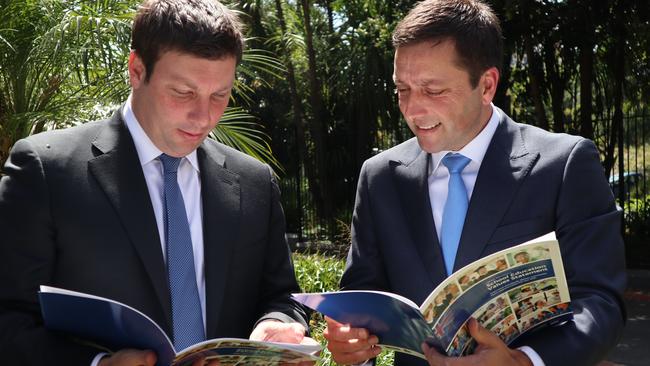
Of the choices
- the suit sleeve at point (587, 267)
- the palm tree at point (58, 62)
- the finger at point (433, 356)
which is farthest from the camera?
the palm tree at point (58, 62)

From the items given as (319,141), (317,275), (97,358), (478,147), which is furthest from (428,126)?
(319,141)

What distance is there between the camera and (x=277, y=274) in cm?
286

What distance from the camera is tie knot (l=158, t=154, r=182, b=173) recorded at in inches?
105

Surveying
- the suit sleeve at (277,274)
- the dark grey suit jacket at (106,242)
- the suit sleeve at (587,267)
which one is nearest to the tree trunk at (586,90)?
the suit sleeve at (587,267)

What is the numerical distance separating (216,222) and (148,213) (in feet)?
0.77

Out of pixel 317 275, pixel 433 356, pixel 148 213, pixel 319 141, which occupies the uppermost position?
pixel 148 213

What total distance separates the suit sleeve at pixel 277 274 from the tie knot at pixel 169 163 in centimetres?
39

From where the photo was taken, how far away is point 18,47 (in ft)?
19.2

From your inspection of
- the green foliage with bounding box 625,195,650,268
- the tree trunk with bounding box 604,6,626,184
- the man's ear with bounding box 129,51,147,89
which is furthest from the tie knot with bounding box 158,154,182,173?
the green foliage with bounding box 625,195,650,268

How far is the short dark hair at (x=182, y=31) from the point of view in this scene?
2555 millimetres

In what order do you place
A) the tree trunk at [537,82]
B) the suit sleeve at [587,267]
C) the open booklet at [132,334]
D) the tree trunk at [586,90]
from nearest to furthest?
the open booklet at [132,334], the suit sleeve at [587,267], the tree trunk at [586,90], the tree trunk at [537,82]

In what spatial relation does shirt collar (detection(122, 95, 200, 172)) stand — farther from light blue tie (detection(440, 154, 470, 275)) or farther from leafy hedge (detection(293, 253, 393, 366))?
leafy hedge (detection(293, 253, 393, 366))

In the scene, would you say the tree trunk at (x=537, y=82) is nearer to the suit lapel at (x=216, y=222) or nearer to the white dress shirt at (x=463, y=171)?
the white dress shirt at (x=463, y=171)

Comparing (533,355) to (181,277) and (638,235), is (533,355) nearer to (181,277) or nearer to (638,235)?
(181,277)
